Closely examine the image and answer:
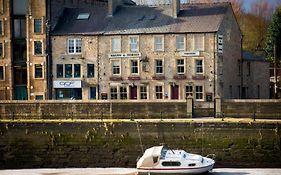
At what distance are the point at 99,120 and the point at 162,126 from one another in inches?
178

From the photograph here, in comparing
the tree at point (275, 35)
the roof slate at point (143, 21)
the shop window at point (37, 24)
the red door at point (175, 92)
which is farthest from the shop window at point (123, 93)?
the tree at point (275, 35)

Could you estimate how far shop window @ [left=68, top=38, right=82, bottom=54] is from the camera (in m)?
64.1

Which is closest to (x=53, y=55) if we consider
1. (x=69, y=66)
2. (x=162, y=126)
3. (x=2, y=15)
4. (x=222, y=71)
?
(x=69, y=66)

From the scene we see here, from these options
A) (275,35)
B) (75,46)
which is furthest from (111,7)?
(275,35)

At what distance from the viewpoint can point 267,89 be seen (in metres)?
73.8

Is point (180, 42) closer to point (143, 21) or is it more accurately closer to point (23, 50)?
point (143, 21)

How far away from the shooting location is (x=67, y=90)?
64375mm

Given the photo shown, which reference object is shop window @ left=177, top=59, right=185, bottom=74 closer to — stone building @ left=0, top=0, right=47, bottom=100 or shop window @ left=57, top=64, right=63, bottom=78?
shop window @ left=57, top=64, right=63, bottom=78

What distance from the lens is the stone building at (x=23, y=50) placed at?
211ft

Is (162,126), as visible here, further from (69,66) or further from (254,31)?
(254,31)

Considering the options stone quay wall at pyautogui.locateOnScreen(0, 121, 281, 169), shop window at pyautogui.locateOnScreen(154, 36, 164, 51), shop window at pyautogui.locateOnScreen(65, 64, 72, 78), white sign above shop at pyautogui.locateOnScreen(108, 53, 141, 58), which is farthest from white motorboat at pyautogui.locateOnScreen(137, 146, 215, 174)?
shop window at pyautogui.locateOnScreen(65, 64, 72, 78)

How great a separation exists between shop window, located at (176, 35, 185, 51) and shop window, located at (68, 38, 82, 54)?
8289 mm

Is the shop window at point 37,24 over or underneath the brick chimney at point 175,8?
underneath

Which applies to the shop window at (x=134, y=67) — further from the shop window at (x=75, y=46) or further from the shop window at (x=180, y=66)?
the shop window at (x=75, y=46)
